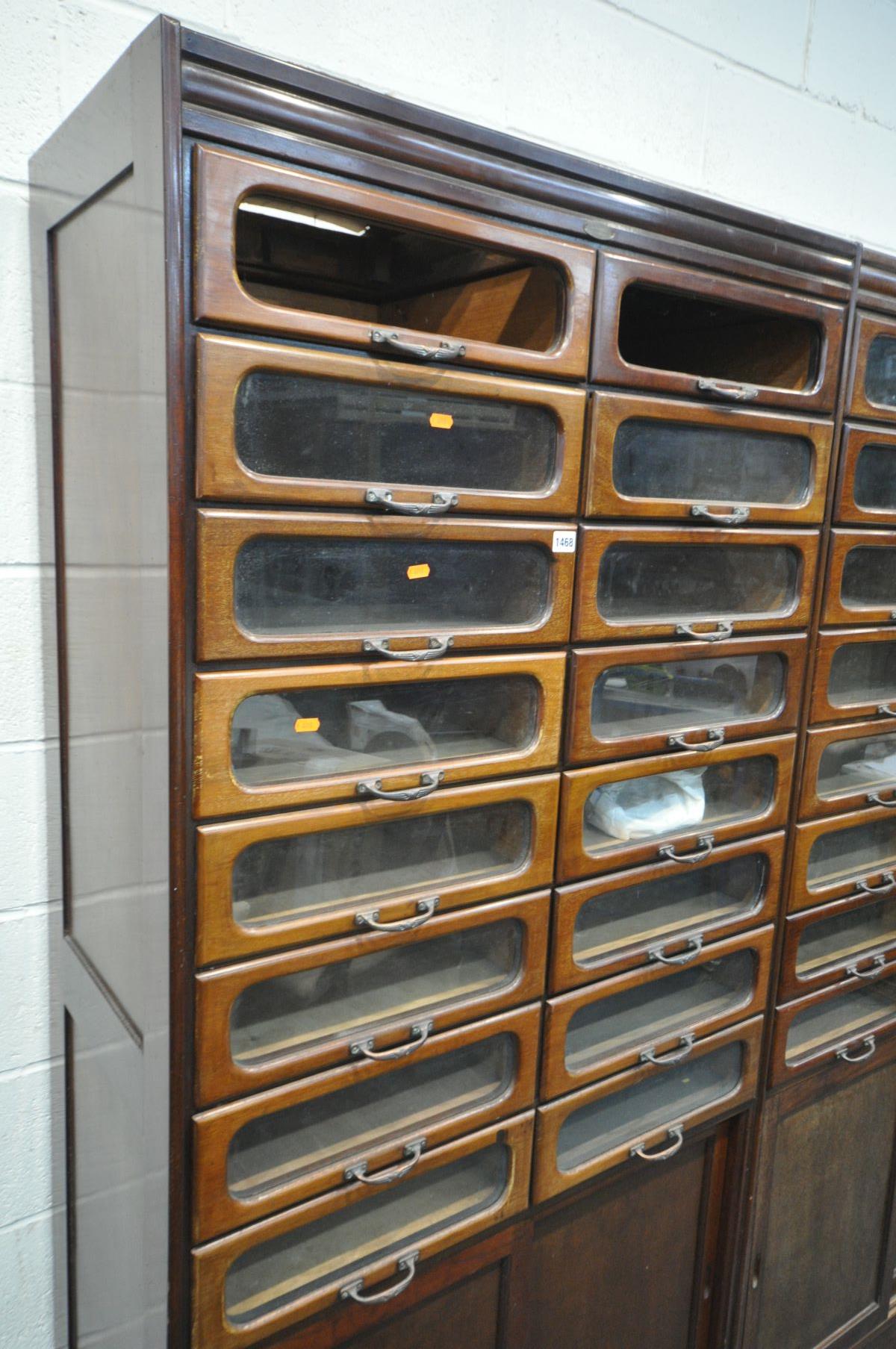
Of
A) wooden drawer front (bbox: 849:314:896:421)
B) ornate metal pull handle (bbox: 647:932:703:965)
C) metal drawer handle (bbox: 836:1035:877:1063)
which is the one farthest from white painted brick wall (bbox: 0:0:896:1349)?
metal drawer handle (bbox: 836:1035:877:1063)

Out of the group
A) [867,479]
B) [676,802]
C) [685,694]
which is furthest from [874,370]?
[676,802]

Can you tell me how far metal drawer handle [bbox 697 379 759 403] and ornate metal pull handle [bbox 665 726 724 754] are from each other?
49cm

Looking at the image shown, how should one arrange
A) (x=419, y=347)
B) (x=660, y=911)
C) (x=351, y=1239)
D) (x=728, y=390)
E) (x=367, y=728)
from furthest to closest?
1. (x=660, y=911)
2. (x=728, y=390)
3. (x=351, y=1239)
4. (x=367, y=728)
5. (x=419, y=347)

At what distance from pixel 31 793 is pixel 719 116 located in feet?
6.06

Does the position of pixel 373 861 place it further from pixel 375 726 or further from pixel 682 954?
pixel 682 954

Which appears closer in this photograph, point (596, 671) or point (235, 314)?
point (235, 314)

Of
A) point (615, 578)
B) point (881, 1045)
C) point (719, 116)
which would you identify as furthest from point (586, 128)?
point (881, 1045)

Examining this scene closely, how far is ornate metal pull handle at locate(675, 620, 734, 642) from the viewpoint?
57.2 inches

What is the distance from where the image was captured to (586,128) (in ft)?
6.06

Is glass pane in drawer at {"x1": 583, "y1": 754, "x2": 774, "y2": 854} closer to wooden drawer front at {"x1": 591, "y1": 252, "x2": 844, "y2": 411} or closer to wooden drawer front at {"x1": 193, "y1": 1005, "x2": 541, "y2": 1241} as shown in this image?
wooden drawer front at {"x1": 193, "y1": 1005, "x2": 541, "y2": 1241}

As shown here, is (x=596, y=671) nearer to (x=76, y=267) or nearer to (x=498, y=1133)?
(x=498, y=1133)

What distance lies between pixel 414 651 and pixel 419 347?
0.34 metres

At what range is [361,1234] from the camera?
52.1 inches

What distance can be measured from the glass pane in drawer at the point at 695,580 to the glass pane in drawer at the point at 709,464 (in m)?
0.08
